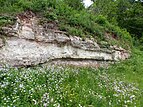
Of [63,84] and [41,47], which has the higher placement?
[41,47]

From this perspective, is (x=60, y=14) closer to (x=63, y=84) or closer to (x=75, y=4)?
(x=63, y=84)

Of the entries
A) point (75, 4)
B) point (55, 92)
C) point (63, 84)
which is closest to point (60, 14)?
point (63, 84)

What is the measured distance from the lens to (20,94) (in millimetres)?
6410

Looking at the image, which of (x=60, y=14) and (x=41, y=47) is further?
(x=60, y=14)

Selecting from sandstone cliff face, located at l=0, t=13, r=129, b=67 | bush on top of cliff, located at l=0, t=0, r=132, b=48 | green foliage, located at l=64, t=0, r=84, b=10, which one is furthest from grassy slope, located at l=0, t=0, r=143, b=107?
green foliage, located at l=64, t=0, r=84, b=10

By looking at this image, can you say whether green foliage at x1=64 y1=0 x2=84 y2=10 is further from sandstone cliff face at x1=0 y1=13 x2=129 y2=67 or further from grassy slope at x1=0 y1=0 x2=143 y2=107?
sandstone cliff face at x1=0 y1=13 x2=129 y2=67

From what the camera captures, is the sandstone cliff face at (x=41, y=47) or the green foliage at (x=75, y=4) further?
the green foliage at (x=75, y=4)

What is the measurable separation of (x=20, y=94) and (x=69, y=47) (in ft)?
18.3

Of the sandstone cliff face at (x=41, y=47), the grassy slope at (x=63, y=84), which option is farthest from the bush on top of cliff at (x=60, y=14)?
the sandstone cliff face at (x=41, y=47)

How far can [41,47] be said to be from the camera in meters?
10.5

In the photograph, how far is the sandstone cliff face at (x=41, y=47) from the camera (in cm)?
937

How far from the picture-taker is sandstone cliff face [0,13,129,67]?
30.7 ft

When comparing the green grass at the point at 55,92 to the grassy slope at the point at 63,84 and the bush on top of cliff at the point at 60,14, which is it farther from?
the bush on top of cliff at the point at 60,14

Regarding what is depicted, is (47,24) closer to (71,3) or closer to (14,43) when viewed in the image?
(14,43)
